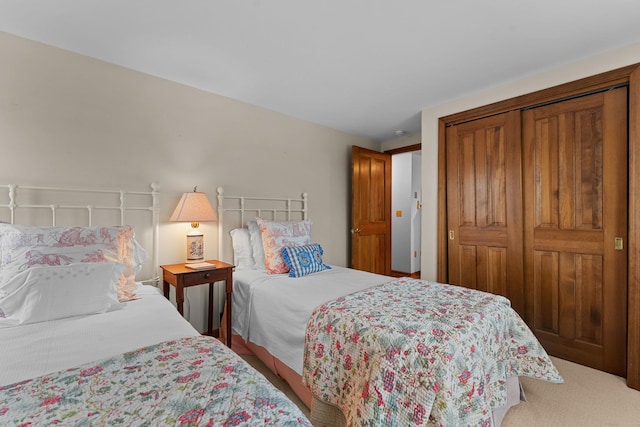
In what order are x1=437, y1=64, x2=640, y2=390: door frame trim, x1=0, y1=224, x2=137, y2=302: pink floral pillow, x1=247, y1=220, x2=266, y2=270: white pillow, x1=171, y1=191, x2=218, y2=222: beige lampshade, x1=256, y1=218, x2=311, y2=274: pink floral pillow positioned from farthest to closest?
x1=247, y1=220, x2=266, y2=270: white pillow
x1=256, y1=218, x2=311, y2=274: pink floral pillow
x1=171, y1=191, x2=218, y2=222: beige lampshade
x1=437, y1=64, x2=640, y2=390: door frame trim
x1=0, y1=224, x2=137, y2=302: pink floral pillow

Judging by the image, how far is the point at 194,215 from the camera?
247 cm

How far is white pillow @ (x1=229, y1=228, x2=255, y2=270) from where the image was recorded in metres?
2.91

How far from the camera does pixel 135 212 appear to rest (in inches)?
96.3

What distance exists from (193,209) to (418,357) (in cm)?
202

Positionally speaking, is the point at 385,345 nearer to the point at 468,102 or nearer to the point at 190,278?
the point at 190,278

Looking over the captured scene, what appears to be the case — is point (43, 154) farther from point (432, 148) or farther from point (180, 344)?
point (432, 148)

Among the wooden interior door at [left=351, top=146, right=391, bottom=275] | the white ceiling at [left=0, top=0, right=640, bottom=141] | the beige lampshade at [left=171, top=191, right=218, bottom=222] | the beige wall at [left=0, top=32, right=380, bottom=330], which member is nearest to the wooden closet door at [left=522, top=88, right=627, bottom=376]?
the white ceiling at [left=0, top=0, right=640, bottom=141]

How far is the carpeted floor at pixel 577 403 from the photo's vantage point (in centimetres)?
174

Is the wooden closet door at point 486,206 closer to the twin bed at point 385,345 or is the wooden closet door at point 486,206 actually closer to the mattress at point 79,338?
the twin bed at point 385,345

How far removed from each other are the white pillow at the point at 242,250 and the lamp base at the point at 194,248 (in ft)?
1.29

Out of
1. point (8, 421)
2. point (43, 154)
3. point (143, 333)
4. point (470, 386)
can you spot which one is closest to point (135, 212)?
point (43, 154)

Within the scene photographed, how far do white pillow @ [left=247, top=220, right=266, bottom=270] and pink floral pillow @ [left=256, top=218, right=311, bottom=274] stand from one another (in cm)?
8

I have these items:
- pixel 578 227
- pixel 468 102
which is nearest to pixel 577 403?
pixel 578 227

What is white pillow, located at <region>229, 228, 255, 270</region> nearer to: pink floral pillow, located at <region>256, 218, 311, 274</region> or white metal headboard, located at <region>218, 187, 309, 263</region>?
white metal headboard, located at <region>218, 187, 309, 263</region>
